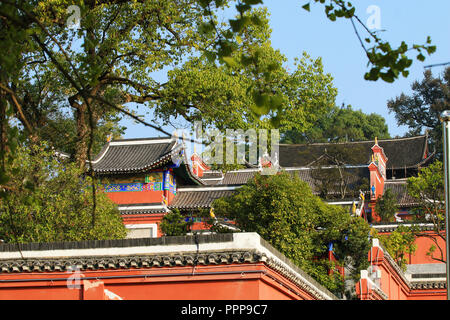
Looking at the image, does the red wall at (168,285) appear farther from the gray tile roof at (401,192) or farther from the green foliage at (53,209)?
the gray tile roof at (401,192)

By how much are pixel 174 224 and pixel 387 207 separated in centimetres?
1094

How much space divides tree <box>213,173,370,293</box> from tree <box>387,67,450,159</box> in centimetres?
2929

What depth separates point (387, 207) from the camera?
96.3 feet

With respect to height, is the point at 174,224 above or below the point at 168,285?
above

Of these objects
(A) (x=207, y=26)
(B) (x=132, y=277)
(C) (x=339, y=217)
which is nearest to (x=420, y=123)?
(C) (x=339, y=217)

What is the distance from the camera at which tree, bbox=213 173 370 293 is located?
55.0 ft

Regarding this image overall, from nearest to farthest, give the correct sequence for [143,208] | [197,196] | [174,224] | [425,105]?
[174,224], [143,208], [197,196], [425,105]

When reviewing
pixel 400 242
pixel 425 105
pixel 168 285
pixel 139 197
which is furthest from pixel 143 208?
pixel 425 105

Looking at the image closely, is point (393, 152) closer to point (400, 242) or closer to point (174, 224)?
point (400, 242)

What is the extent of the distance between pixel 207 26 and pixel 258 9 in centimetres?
1527

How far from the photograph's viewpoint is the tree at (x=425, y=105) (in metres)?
Result: 45.9

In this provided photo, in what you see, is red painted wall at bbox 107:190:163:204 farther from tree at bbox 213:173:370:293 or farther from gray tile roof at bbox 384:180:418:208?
gray tile roof at bbox 384:180:418:208

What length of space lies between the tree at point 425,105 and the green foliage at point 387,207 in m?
16.7

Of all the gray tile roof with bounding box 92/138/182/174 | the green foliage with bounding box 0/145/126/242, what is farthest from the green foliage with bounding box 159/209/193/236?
the green foliage with bounding box 0/145/126/242
